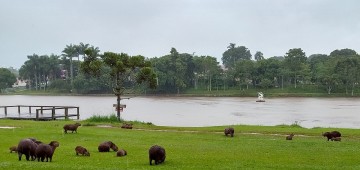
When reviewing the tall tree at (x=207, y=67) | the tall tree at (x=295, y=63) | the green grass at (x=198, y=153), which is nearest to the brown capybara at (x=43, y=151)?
the green grass at (x=198, y=153)

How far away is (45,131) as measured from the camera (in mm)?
27375

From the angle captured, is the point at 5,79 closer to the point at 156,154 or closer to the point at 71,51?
the point at 71,51

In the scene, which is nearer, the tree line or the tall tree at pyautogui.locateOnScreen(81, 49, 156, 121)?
the tall tree at pyautogui.locateOnScreen(81, 49, 156, 121)

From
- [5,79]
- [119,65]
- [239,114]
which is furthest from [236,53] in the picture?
[119,65]

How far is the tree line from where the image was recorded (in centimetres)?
10962

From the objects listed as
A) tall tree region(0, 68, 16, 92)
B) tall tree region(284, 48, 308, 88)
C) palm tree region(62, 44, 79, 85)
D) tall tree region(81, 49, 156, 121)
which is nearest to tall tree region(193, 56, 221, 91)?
tall tree region(284, 48, 308, 88)

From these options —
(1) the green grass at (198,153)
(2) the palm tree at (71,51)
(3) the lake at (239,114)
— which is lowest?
(3) the lake at (239,114)

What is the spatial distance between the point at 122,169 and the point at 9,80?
149409 mm

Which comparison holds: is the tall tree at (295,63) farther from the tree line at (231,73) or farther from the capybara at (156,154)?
the capybara at (156,154)

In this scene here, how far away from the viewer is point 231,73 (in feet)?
405

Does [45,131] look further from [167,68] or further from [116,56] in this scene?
[167,68]

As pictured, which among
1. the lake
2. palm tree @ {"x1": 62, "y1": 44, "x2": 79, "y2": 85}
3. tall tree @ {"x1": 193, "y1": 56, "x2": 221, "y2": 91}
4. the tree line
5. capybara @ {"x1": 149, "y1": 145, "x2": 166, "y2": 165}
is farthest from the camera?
palm tree @ {"x1": 62, "y1": 44, "x2": 79, "y2": 85}

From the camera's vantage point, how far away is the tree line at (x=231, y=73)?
360 ft

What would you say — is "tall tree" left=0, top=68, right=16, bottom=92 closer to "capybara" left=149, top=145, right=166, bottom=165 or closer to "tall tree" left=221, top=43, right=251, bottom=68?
"tall tree" left=221, top=43, right=251, bottom=68
